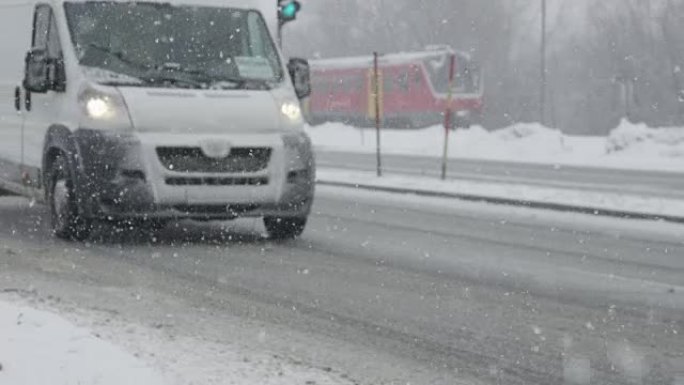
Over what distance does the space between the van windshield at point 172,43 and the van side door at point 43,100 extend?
253 millimetres

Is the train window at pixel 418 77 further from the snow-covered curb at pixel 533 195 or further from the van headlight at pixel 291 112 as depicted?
the van headlight at pixel 291 112

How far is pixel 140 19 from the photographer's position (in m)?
10.8

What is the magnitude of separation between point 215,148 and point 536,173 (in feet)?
52.3

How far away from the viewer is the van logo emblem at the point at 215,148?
10031 millimetres

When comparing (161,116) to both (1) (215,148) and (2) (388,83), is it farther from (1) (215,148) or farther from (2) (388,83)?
(2) (388,83)

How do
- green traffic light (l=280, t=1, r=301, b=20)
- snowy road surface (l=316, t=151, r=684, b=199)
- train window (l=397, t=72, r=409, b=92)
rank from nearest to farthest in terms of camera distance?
green traffic light (l=280, t=1, r=301, b=20), snowy road surface (l=316, t=151, r=684, b=199), train window (l=397, t=72, r=409, b=92)

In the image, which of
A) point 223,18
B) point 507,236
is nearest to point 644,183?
point 507,236

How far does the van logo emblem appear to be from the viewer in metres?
10.0

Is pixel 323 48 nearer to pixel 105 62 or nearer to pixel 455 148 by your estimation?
pixel 455 148

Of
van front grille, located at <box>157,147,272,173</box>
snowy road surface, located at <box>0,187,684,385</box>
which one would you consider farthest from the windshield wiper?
snowy road surface, located at <box>0,187,684,385</box>

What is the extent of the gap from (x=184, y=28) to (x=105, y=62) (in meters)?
0.90

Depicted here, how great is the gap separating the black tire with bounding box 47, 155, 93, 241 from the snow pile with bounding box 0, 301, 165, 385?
428cm

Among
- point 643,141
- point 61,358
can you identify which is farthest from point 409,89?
point 61,358

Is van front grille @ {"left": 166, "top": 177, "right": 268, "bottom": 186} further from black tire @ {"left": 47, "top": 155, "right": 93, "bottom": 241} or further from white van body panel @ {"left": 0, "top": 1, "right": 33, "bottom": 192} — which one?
white van body panel @ {"left": 0, "top": 1, "right": 33, "bottom": 192}
